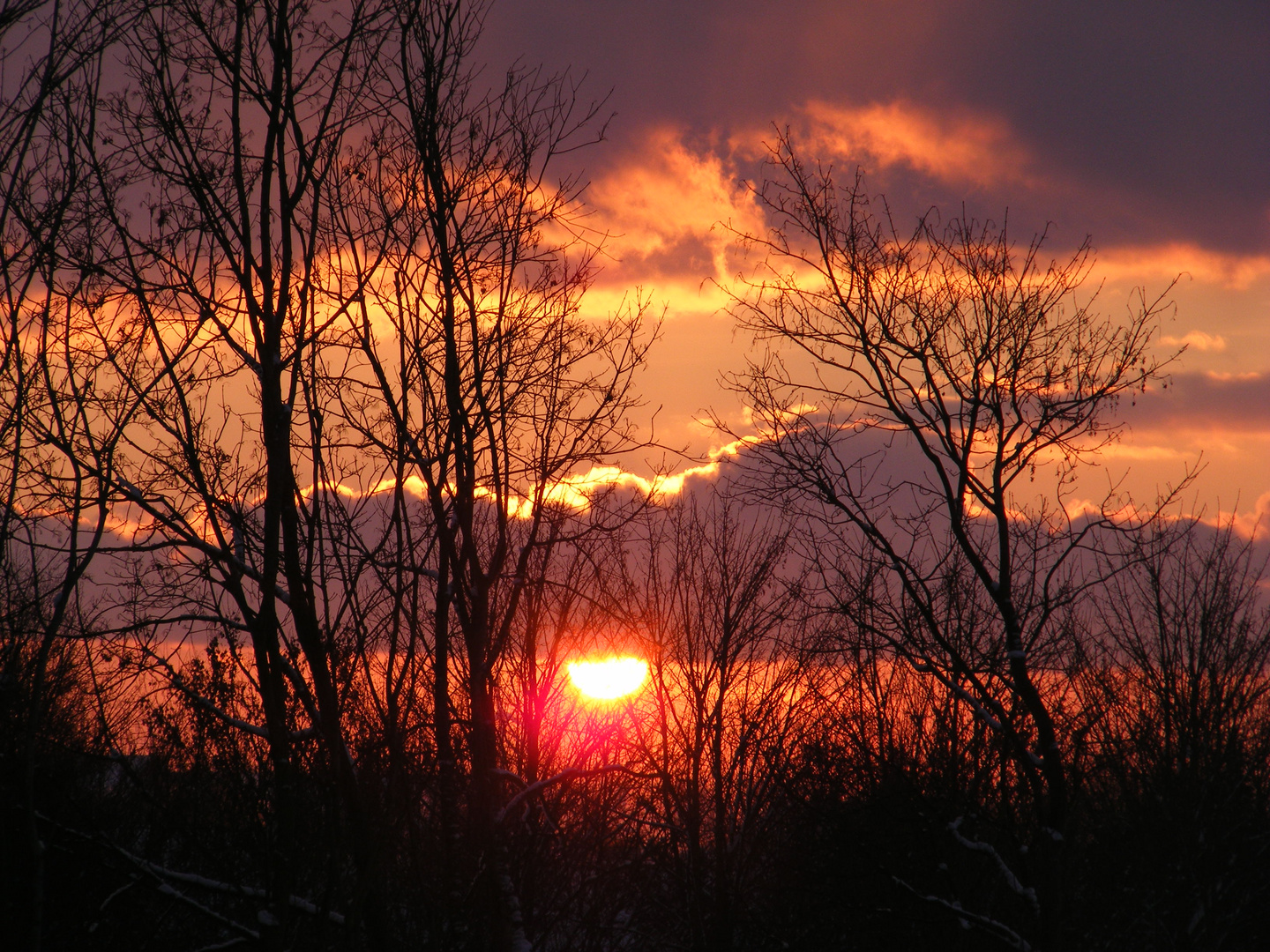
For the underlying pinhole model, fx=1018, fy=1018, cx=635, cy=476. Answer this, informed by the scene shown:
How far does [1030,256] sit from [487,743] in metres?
8.16

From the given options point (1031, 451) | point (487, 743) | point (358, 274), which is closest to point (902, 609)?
point (1031, 451)

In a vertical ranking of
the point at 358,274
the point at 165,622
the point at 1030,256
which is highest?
the point at 1030,256

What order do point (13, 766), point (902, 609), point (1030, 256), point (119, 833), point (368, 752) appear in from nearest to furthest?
point (368, 752) → point (13, 766) → point (1030, 256) → point (902, 609) → point (119, 833)

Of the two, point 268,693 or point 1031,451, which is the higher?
point 1031,451

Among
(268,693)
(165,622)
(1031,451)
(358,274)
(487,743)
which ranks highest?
(358,274)

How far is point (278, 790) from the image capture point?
564cm

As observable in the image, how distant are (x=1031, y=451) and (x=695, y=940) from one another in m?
13.2

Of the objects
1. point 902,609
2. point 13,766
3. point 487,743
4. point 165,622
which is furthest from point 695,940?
point 165,622

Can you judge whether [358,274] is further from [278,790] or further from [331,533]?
[278,790]

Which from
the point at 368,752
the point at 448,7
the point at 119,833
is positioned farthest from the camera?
the point at 119,833

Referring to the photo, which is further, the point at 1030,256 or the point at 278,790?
the point at 1030,256

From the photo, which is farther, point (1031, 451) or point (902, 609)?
point (902, 609)

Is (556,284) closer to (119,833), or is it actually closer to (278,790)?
(278,790)

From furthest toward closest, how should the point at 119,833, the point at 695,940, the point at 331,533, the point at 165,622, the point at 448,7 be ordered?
the point at 695,940
the point at 119,833
the point at 448,7
the point at 165,622
the point at 331,533
